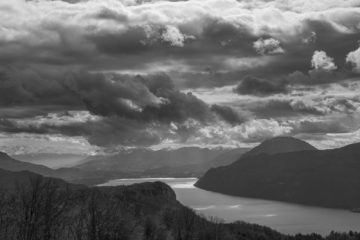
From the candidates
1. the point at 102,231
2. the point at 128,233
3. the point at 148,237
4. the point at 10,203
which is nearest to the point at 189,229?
the point at 148,237

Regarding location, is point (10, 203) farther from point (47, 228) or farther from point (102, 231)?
point (102, 231)

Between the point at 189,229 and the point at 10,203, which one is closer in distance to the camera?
the point at 10,203

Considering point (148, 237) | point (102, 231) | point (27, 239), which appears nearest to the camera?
point (27, 239)

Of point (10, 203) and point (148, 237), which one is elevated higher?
point (10, 203)

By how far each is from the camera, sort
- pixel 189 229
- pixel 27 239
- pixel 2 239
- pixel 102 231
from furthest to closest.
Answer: pixel 189 229, pixel 102 231, pixel 2 239, pixel 27 239

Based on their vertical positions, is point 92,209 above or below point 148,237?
above

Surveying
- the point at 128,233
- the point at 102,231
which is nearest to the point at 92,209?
the point at 102,231

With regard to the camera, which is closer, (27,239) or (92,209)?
(27,239)

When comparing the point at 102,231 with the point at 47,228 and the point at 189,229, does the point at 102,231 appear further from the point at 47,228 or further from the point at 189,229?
the point at 189,229

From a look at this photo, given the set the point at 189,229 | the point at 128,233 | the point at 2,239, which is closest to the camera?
the point at 2,239
